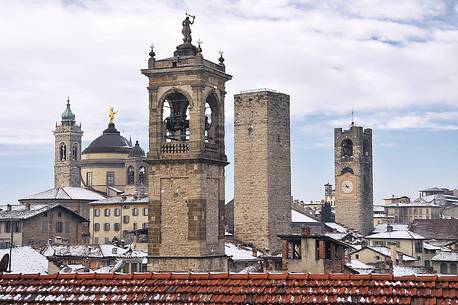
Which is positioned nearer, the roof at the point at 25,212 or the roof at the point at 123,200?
the roof at the point at 25,212

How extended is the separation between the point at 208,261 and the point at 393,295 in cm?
→ 2311

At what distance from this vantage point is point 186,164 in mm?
39625

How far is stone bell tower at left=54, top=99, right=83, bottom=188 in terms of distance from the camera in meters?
146

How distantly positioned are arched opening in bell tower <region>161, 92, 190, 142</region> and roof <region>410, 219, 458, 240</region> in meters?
72.4

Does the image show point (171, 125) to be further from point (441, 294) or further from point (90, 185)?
point (90, 185)

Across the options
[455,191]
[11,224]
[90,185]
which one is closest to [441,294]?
[11,224]

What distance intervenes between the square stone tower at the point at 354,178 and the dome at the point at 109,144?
88.1 ft

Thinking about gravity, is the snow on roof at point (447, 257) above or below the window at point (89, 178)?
below

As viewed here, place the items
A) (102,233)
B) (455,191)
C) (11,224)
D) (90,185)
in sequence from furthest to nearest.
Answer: (455,191)
(90,185)
(102,233)
(11,224)

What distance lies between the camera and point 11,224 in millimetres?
84312

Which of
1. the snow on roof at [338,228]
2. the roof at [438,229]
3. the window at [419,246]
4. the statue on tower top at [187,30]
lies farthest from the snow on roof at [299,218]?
the statue on tower top at [187,30]

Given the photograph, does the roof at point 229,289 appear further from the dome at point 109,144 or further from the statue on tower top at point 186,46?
the dome at point 109,144

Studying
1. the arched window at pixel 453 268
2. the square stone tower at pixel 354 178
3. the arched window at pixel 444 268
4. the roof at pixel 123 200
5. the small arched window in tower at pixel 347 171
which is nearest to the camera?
the arched window at pixel 453 268

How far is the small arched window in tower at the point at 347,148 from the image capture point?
122619 millimetres
